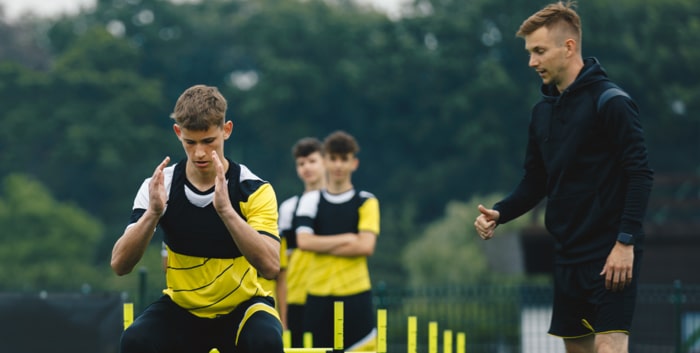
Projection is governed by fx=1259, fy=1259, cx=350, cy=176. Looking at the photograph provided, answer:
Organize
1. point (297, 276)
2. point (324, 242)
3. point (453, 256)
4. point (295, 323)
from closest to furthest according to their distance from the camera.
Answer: point (324, 242)
point (297, 276)
point (295, 323)
point (453, 256)

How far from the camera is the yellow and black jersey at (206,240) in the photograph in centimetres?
646

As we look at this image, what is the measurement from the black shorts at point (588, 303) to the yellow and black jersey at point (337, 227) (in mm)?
3250

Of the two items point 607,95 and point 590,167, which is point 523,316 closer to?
point 590,167

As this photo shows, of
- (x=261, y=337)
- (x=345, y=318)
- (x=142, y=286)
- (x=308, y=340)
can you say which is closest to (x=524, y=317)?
(x=142, y=286)

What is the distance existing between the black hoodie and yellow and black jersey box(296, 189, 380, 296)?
3172mm

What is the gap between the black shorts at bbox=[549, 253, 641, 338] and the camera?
658cm

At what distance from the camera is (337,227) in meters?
10.1

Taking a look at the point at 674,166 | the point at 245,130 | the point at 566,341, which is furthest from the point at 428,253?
the point at 566,341

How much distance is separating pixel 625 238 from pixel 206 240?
216 cm

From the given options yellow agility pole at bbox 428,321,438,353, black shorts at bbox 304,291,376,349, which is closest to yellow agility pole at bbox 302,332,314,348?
black shorts at bbox 304,291,376,349

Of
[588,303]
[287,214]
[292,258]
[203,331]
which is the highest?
[287,214]

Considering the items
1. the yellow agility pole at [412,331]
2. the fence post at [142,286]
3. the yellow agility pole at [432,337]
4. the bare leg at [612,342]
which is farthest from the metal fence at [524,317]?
the bare leg at [612,342]

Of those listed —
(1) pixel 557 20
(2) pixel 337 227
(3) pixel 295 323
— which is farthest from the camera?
(3) pixel 295 323

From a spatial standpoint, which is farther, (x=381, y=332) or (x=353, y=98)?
(x=353, y=98)
